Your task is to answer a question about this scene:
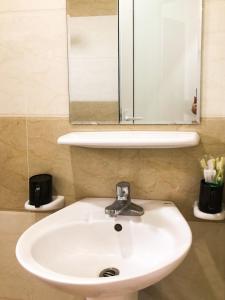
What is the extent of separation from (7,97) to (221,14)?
858mm

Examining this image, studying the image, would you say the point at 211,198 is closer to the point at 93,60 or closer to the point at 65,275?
the point at 65,275

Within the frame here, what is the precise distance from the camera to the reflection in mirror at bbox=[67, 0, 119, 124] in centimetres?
113

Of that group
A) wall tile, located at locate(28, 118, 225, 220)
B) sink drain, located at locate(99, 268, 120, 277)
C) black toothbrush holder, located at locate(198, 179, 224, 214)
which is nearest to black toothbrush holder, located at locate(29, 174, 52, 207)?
wall tile, located at locate(28, 118, 225, 220)

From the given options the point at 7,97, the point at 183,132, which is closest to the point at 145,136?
the point at 183,132

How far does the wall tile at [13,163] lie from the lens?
1.25 metres

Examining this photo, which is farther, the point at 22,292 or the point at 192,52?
the point at 22,292

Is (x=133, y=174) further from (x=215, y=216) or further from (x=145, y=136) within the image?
(x=215, y=216)

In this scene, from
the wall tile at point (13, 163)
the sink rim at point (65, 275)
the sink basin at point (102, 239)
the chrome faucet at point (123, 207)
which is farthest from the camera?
the wall tile at point (13, 163)

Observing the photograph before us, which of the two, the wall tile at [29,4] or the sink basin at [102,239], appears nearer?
the sink basin at [102,239]

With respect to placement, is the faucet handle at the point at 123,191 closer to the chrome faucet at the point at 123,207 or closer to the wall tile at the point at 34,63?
the chrome faucet at the point at 123,207

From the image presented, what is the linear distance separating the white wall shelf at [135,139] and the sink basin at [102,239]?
251 millimetres

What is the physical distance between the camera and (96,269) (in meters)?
1.01

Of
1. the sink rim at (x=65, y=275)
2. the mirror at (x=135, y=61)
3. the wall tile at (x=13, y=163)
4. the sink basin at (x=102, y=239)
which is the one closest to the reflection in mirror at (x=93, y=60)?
the mirror at (x=135, y=61)

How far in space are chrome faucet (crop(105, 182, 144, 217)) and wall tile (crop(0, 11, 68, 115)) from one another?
38cm
